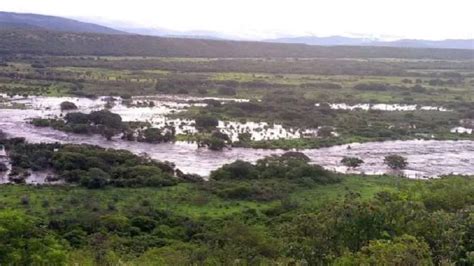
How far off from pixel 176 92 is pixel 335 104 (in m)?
24.8

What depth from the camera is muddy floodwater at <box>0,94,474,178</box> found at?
52719mm

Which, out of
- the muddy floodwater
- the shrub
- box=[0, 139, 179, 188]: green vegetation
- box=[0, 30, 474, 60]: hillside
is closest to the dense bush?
the muddy floodwater

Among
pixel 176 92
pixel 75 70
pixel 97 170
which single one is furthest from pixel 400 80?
pixel 97 170

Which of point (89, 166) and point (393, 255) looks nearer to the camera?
point (393, 255)

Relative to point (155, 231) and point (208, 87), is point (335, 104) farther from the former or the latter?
point (155, 231)

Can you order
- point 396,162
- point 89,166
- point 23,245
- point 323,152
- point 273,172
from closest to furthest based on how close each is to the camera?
point 23,245 < point 89,166 < point 273,172 < point 396,162 < point 323,152

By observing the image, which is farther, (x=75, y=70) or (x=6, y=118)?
(x=75, y=70)

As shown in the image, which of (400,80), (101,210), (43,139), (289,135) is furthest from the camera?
(400,80)

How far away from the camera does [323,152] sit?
192 ft

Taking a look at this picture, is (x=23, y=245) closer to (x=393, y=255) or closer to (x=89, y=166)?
(x=393, y=255)

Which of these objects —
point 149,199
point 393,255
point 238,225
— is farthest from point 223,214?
point 393,255

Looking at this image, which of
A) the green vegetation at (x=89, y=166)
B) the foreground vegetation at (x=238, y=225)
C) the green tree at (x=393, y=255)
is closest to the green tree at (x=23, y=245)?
the foreground vegetation at (x=238, y=225)

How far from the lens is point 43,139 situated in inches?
2288

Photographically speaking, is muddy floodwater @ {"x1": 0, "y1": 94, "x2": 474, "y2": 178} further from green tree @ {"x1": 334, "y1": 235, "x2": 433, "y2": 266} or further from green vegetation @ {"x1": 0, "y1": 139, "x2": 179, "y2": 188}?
green tree @ {"x1": 334, "y1": 235, "x2": 433, "y2": 266}
